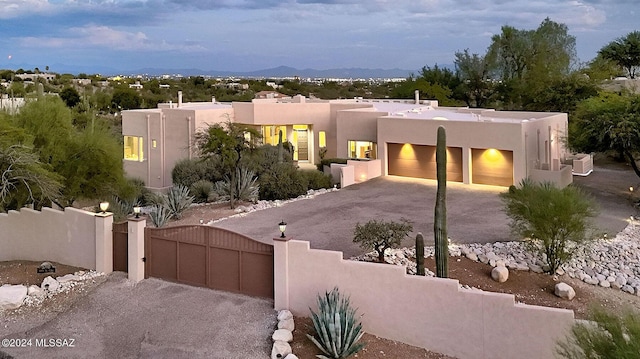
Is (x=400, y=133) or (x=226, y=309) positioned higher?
(x=400, y=133)

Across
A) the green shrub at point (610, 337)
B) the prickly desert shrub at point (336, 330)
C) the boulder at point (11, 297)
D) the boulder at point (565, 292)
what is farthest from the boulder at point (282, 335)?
the boulder at point (565, 292)

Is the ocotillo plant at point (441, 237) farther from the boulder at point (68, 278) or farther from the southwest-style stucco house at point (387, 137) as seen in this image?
the southwest-style stucco house at point (387, 137)

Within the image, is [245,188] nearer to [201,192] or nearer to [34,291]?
[201,192]

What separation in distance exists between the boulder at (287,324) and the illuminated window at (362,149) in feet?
62.0

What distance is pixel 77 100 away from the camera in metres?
53.9

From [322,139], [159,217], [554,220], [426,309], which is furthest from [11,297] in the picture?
[322,139]

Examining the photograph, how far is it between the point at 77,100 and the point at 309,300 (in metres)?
50.1

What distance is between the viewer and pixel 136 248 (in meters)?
12.7

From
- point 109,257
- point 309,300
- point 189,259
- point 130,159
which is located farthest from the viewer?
point 130,159

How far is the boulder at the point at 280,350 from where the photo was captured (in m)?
9.11

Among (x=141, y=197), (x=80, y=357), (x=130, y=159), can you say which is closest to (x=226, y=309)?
(x=80, y=357)

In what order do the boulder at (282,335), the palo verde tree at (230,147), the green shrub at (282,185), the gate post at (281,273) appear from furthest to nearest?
the green shrub at (282,185) → the palo verde tree at (230,147) → the gate post at (281,273) → the boulder at (282,335)

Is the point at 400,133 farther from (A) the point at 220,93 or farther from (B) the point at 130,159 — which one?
(A) the point at 220,93

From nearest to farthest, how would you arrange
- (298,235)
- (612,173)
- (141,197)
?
(298,235)
(141,197)
(612,173)
